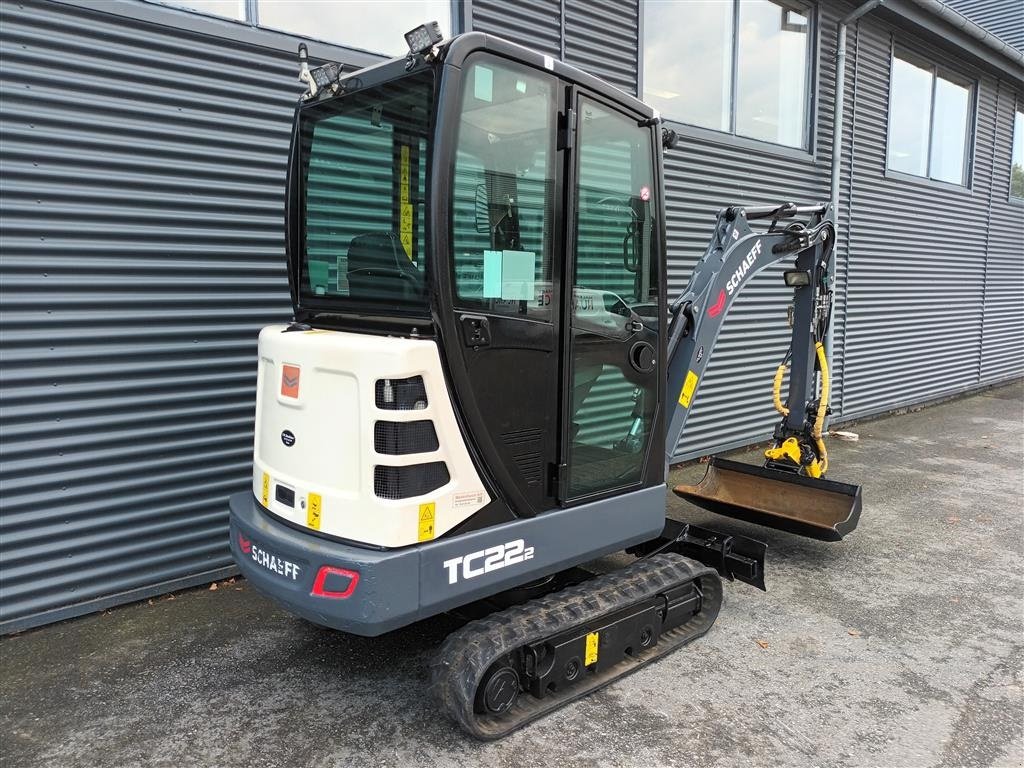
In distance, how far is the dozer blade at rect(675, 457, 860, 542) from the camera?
451cm

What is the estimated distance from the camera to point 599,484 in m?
3.36

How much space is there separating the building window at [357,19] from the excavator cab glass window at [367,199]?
1571mm

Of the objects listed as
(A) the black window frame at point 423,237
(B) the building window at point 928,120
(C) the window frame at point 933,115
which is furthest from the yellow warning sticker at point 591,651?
(B) the building window at point 928,120

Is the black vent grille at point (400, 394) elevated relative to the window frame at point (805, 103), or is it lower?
lower

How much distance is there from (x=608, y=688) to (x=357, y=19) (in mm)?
4346

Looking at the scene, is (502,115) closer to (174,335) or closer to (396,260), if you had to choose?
(396,260)

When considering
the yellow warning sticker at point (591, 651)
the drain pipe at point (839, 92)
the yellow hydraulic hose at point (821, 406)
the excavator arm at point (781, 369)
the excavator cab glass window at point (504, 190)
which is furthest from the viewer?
the drain pipe at point (839, 92)

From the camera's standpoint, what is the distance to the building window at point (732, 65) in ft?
22.6

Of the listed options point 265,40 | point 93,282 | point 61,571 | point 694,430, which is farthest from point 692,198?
point 61,571

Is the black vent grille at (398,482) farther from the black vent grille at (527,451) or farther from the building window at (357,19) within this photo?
the building window at (357,19)

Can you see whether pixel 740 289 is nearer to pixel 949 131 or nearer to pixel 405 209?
pixel 405 209

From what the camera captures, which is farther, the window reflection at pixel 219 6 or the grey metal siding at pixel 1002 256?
the grey metal siding at pixel 1002 256

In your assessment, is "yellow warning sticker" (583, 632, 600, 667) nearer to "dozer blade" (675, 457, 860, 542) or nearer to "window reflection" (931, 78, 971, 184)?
"dozer blade" (675, 457, 860, 542)

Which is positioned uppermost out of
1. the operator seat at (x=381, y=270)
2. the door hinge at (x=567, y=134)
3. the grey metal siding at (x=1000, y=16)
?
the grey metal siding at (x=1000, y=16)
